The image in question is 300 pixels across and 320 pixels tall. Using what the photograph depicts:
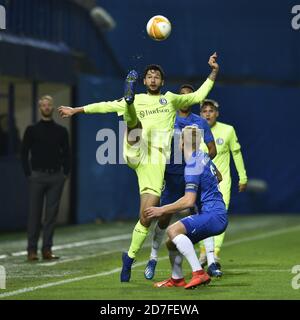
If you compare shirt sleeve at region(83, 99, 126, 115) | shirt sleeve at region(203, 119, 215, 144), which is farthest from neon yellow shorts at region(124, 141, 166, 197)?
shirt sleeve at region(203, 119, 215, 144)

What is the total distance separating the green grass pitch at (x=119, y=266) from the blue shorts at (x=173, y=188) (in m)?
0.90

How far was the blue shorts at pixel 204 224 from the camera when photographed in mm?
11562

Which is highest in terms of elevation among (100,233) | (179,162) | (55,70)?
(55,70)

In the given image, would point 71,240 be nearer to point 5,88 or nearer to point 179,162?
point 5,88

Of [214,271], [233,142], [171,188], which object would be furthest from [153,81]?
[233,142]

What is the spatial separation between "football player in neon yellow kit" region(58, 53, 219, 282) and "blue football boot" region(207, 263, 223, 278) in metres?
1.07

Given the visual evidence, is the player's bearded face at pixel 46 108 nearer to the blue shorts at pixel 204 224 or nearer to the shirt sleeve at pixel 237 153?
the shirt sleeve at pixel 237 153

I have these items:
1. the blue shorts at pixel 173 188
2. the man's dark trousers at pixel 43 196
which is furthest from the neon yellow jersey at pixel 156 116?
the man's dark trousers at pixel 43 196

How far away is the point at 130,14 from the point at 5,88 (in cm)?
604

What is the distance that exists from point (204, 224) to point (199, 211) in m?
0.41

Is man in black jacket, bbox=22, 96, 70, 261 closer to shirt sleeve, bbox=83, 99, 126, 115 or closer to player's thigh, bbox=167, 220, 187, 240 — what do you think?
shirt sleeve, bbox=83, 99, 126, 115

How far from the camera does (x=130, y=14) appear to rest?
2781cm

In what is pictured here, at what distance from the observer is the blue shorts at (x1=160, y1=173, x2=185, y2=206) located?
504 inches
